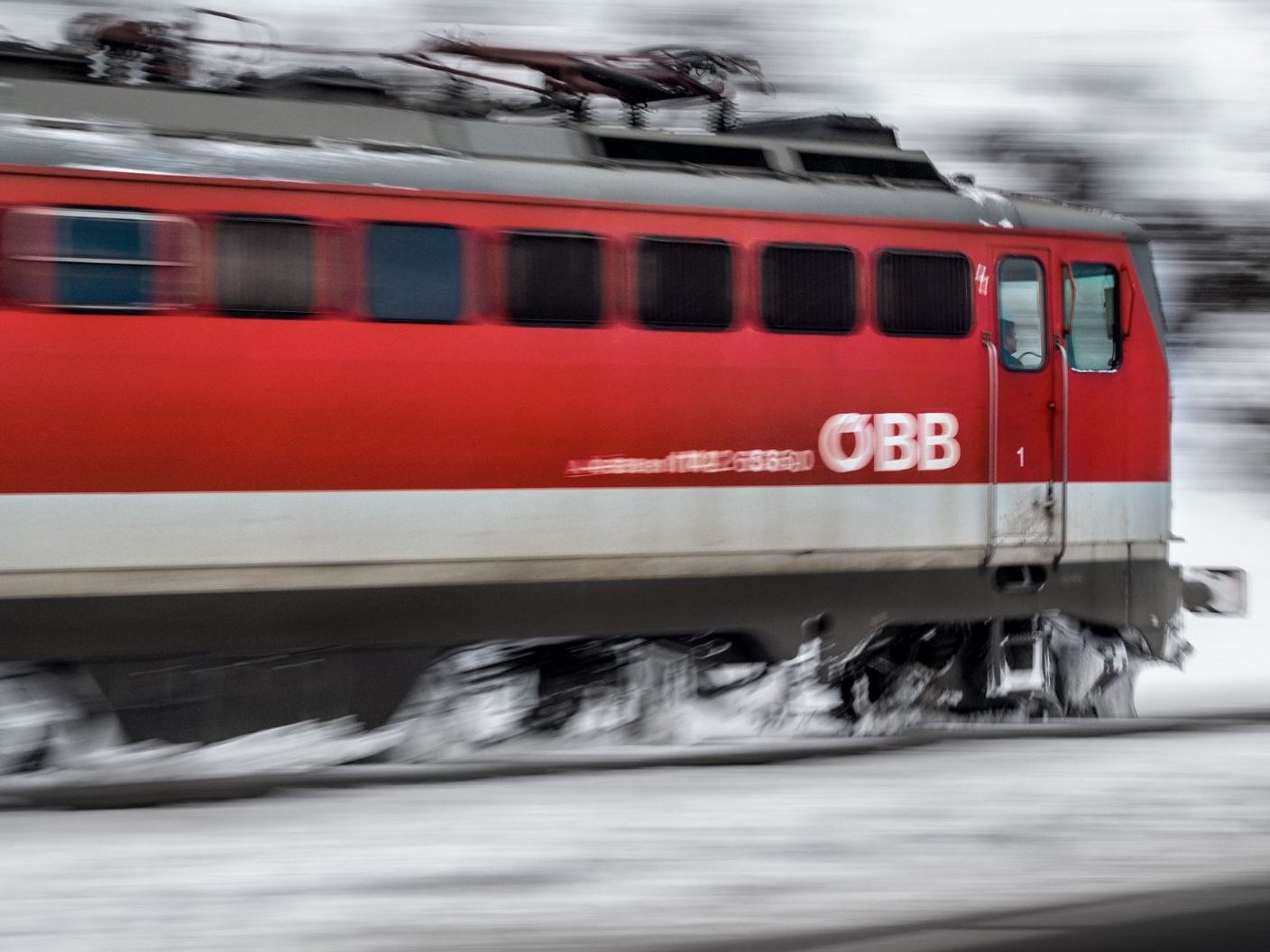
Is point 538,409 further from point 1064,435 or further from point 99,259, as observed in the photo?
point 1064,435

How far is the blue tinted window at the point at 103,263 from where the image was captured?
7.08 m

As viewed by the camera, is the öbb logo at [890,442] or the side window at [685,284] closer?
the side window at [685,284]

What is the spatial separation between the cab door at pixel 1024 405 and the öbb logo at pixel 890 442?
0.38 m

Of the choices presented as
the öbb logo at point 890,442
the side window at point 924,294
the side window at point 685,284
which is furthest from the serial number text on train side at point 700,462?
the side window at point 924,294

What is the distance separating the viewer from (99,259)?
7.14 m

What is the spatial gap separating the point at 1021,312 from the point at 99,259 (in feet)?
16.1

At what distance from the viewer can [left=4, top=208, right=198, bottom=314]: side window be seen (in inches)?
276

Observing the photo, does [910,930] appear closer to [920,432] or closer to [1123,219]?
[920,432]

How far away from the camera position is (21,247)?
23.0ft

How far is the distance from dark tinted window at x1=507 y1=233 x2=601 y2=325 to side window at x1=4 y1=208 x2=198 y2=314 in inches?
58.4

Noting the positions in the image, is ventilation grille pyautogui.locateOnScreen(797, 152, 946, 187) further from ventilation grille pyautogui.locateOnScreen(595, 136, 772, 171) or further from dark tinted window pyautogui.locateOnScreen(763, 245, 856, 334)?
dark tinted window pyautogui.locateOnScreen(763, 245, 856, 334)

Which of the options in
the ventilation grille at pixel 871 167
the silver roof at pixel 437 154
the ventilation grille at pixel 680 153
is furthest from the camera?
the ventilation grille at pixel 871 167

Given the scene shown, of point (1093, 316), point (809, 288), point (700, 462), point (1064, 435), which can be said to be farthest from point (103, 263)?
point (1093, 316)

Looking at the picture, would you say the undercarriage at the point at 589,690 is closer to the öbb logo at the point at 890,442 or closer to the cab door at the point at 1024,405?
the cab door at the point at 1024,405
